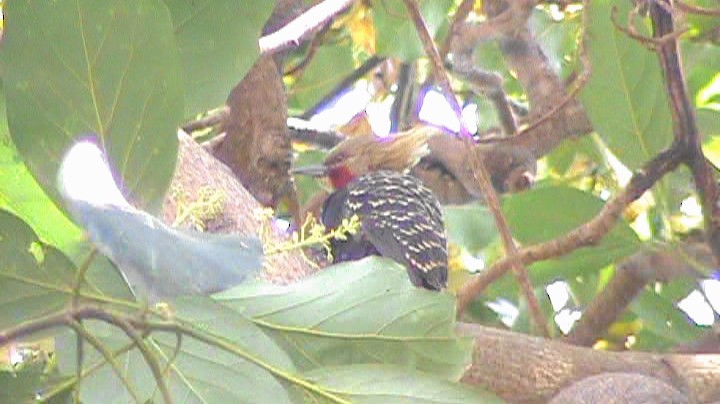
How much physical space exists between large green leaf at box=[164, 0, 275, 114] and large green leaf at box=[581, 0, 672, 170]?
106 centimetres

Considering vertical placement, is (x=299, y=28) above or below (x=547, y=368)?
above

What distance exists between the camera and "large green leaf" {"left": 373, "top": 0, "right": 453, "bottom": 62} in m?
2.48

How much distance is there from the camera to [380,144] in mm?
3389

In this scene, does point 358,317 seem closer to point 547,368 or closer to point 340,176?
point 547,368

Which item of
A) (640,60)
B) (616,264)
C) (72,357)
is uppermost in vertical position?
(72,357)

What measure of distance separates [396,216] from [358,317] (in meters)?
1.62

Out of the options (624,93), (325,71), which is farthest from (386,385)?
(325,71)

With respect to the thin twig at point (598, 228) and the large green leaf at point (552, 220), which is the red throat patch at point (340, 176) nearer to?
the large green leaf at point (552, 220)

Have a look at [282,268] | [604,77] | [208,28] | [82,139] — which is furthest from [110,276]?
[604,77]

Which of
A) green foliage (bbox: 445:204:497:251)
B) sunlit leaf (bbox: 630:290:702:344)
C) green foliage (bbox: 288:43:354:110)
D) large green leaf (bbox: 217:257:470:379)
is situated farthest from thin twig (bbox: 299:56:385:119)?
large green leaf (bbox: 217:257:470:379)

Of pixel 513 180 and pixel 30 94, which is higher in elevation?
pixel 30 94

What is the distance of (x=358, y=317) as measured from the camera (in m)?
1.11

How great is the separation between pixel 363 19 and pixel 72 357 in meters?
1.91

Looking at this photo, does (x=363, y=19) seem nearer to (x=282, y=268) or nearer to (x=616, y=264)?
(x=616, y=264)
